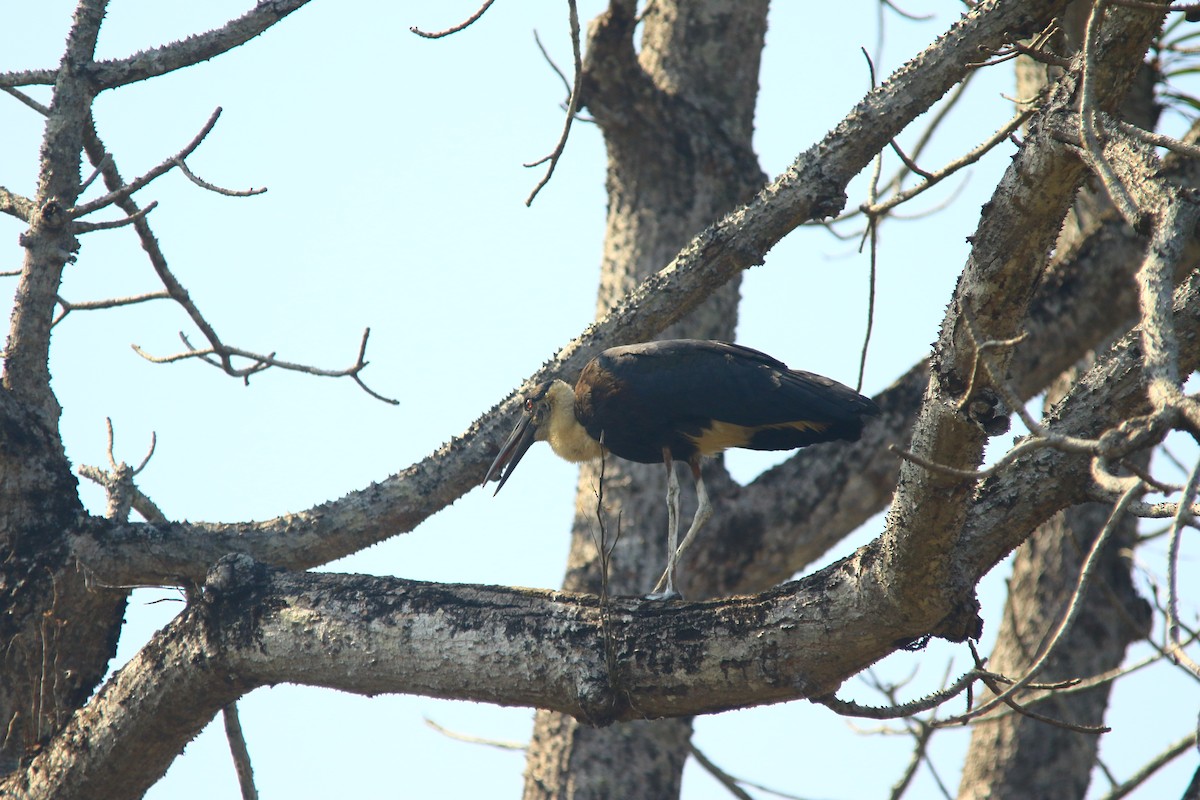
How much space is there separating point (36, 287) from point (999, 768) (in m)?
6.64

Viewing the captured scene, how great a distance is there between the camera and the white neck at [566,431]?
20.0 ft

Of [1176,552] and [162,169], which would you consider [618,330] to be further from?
[1176,552]

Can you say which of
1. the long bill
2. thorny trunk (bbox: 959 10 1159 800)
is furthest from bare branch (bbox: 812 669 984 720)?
thorny trunk (bbox: 959 10 1159 800)

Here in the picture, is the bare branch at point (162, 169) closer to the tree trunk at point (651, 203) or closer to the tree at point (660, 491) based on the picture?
the tree at point (660, 491)

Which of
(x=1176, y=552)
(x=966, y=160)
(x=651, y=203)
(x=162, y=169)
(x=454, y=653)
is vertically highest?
(x=651, y=203)

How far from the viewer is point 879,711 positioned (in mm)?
3520

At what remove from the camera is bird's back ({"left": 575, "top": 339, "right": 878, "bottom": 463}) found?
206 inches

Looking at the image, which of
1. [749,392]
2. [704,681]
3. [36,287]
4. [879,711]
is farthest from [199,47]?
[879,711]

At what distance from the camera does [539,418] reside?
606 cm

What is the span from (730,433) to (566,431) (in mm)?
962

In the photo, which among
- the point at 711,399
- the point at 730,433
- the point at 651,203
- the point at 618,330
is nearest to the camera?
the point at 618,330

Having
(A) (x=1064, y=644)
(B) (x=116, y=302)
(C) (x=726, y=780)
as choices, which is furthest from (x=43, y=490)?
(A) (x=1064, y=644)

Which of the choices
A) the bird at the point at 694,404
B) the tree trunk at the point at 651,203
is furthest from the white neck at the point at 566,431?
the tree trunk at the point at 651,203

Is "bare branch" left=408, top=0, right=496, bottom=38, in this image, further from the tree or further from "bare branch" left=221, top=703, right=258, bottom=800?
"bare branch" left=221, top=703, right=258, bottom=800
